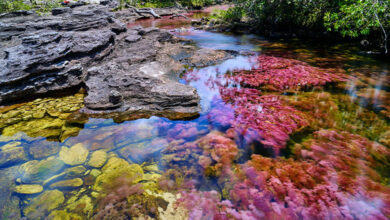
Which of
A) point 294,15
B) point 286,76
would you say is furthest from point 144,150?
point 294,15

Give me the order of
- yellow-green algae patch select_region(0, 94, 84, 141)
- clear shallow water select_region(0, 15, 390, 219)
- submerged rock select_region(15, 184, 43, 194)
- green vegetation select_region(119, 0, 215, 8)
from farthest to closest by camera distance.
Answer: green vegetation select_region(119, 0, 215, 8) → yellow-green algae patch select_region(0, 94, 84, 141) → submerged rock select_region(15, 184, 43, 194) → clear shallow water select_region(0, 15, 390, 219)

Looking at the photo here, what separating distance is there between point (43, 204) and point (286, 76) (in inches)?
258

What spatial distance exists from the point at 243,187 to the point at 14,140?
4.09 meters

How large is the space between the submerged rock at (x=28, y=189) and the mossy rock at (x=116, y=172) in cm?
73

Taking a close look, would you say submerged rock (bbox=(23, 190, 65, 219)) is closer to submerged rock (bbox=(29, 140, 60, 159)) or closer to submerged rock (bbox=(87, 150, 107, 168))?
submerged rock (bbox=(87, 150, 107, 168))

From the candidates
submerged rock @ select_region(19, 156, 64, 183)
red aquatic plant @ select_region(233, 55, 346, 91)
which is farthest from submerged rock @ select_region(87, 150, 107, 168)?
red aquatic plant @ select_region(233, 55, 346, 91)

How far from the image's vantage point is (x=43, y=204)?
2.34 metres

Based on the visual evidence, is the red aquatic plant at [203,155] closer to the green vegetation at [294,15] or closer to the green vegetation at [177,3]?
the green vegetation at [294,15]

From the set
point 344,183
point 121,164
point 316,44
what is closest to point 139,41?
point 121,164

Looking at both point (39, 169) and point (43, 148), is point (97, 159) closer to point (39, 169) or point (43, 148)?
point (39, 169)

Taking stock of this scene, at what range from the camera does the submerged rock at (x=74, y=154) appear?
3.00 metres

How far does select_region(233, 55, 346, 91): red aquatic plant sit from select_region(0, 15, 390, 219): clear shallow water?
553mm

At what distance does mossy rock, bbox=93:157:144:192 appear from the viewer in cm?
265

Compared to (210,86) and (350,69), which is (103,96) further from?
(350,69)
